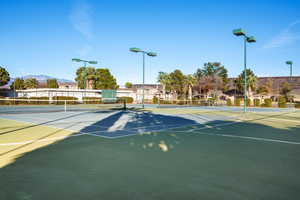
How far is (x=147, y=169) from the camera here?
4.15 m

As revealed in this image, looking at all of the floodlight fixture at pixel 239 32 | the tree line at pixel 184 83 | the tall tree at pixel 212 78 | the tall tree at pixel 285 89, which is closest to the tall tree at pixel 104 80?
the tree line at pixel 184 83

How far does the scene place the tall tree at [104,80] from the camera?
65.9m

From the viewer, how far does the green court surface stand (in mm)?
3180

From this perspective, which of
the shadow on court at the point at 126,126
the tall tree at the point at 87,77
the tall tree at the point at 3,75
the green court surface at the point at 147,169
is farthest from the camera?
the tall tree at the point at 87,77

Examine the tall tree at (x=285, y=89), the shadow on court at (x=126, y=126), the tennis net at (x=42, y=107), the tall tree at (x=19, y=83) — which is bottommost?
the shadow on court at (x=126, y=126)

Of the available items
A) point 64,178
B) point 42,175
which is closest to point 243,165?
point 64,178

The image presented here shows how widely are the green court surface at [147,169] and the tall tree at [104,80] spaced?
2378 inches

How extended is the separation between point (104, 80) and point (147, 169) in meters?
66.3

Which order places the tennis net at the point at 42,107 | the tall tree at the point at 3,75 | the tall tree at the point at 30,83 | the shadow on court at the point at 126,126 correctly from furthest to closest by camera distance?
the tall tree at the point at 30,83, the tall tree at the point at 3,75, the tennis net at the point at 42,107, the shadow on court at the point at 126,126

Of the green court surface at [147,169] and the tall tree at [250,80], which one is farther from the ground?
the tall tree at [250,80]

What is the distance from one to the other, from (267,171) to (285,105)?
3646cm

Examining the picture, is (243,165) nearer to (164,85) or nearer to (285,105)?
(285,105)

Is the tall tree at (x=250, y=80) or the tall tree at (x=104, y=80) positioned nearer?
the tall tree at (x=250, y=80)

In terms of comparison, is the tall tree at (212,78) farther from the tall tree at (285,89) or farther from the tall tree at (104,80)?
the tall tree at (104,80)
